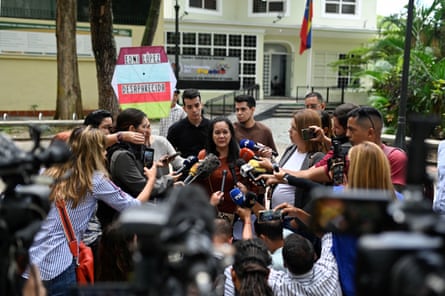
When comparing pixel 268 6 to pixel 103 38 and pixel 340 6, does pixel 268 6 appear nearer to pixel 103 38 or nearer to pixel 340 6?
pixel 340 6

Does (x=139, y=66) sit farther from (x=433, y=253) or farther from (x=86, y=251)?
(x=433, y=253)

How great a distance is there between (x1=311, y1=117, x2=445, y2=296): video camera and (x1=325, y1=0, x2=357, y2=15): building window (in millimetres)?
28581

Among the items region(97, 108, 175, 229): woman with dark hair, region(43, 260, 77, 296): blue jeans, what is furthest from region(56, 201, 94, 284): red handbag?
region(97, 108, 175, 229): woman with dark hair

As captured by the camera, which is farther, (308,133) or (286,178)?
(308,133)

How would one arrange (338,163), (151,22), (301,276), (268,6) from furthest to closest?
1. (268,6)
2. (151,22)
3. (338,163)
4. (301,276)

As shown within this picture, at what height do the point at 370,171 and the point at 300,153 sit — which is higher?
the point at 370,171

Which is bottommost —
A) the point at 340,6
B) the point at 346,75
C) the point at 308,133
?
the point at 308,133

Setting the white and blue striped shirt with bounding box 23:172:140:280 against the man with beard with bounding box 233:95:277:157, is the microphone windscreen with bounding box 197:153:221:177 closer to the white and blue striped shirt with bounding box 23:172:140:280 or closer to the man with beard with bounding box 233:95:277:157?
the white and blue striped shirt with bounding box 23:172:140:280

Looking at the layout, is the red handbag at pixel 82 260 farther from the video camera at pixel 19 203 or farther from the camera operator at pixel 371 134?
the camera operator at pixel 371 134

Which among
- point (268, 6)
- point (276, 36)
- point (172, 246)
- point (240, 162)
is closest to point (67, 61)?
point (240, 162)

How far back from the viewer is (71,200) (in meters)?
2.87

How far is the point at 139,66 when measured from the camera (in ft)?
20.3

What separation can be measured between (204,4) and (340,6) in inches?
327

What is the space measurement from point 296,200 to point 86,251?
170 cm
